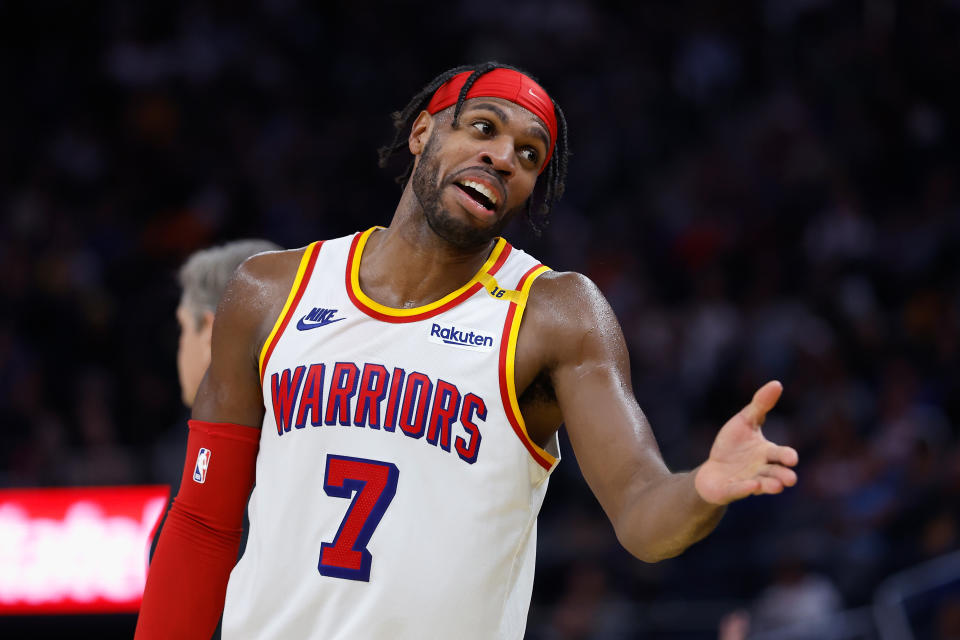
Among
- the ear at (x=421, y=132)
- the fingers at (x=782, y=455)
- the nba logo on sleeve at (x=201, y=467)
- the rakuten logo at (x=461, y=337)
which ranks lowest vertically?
the fingers at (x=782, y=455)

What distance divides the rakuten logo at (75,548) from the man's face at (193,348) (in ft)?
8.33

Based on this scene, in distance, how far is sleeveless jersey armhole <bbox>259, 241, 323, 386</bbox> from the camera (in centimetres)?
265

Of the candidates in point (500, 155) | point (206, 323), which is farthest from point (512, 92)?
point (206, 323)

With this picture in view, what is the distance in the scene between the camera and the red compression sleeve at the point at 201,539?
2.74 metres

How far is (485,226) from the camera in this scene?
262 cm

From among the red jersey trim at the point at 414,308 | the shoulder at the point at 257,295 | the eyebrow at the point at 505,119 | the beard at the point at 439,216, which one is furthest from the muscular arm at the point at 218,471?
the eyebrow at the point at 505,119

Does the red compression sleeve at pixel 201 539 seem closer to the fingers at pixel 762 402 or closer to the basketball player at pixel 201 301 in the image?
the basketball player at pixel 201 301

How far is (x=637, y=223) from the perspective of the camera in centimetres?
946

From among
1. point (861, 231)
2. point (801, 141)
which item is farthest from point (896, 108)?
point (861, 231)

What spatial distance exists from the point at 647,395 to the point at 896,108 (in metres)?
3.77

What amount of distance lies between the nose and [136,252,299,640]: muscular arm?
54cm

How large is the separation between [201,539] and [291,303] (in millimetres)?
604

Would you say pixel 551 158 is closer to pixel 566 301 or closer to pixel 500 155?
pixel 500 155

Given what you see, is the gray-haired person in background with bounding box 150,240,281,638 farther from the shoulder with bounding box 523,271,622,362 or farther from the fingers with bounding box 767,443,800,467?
the fingers with bounding box 767,443,800,467
